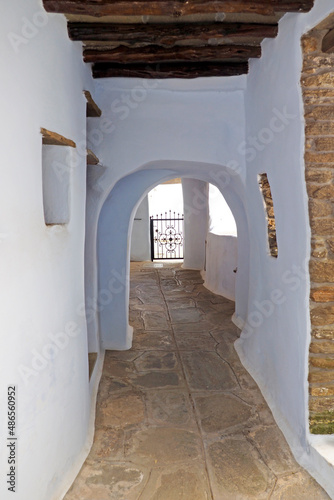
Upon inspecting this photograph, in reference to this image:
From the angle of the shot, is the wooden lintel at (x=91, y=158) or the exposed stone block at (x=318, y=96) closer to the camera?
the exposed stone block at (x=318, y=96)

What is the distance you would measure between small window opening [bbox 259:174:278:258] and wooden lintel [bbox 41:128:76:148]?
2.09m

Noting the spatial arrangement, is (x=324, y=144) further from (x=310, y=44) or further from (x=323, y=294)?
(x=323, y=294)

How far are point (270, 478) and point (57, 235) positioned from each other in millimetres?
2429

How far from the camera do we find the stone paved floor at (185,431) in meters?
3.02

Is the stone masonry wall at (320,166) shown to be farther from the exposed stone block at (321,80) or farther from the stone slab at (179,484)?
the stone slab at (179,484)

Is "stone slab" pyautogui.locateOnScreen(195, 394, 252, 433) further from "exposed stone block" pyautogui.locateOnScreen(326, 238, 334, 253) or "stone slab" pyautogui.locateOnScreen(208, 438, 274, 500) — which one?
"exposed stone block" pyautogui.locateOnScreen(326, 238, 334, 253)

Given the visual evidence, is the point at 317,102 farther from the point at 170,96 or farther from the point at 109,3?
the point at 170,96

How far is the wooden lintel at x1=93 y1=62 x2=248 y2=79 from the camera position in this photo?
4.34m

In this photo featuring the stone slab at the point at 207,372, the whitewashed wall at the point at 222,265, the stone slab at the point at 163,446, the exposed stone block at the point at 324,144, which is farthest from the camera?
the whitewashed wall at the point at 222,265

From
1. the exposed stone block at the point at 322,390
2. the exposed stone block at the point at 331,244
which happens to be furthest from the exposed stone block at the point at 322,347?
the exposed stone block at the point at 331,244

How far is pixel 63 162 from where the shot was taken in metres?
3.21

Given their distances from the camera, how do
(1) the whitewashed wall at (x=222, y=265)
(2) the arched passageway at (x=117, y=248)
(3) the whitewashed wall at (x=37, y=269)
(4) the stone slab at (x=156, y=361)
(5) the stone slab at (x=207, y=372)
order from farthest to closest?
(1) the whitewashed wall at (x=222, y=265) → (2) the arched passageway at (x=117, y=248) → (4) the stone slab at (x=156, y=361) → (5) the stone slab at (x=207, y=372) → (3) the whitewashed wall at (x=37, y=269)

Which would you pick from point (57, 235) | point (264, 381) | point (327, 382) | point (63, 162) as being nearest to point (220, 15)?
point (63, 162)

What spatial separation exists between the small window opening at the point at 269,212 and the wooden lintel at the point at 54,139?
2.09 m
